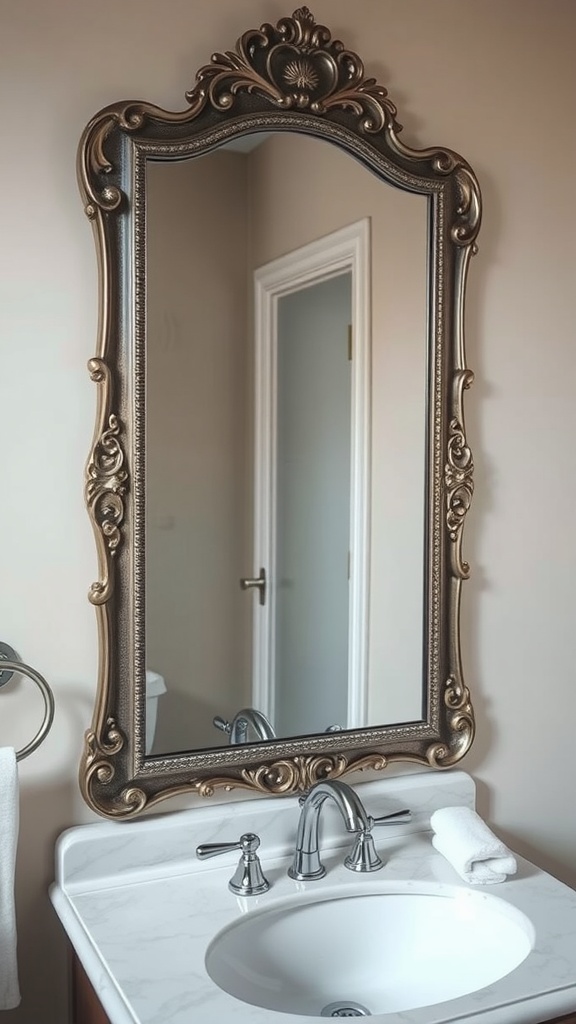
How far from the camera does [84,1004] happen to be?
4.66ft

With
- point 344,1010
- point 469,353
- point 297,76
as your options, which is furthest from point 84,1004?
point 297,76

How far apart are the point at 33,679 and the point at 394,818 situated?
2.13ft

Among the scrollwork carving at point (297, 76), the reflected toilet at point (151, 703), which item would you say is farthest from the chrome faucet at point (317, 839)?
the scrollwork carving at point (297, 76)

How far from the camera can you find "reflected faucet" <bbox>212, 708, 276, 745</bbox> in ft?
5.11

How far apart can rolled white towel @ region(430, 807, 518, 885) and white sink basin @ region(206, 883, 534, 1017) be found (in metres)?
0.03

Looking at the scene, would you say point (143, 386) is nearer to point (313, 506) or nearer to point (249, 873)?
point (313, 506)

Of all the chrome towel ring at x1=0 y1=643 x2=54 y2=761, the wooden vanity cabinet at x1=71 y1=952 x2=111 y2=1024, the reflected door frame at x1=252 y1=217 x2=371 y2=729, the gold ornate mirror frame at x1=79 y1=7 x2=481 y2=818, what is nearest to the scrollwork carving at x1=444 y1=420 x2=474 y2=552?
the gold ornate mirror frame at x1=79 y1=7 x2=481 y2=818

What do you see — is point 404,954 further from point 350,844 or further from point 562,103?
point 562,103

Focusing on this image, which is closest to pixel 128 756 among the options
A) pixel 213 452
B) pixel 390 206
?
pixel 213 452

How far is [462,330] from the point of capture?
171 centimetres

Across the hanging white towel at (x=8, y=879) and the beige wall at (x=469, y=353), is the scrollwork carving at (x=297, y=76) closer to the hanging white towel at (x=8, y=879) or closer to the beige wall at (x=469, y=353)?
the beige wall at (x=469, y=353)

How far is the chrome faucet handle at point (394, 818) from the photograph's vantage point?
1.60 metres

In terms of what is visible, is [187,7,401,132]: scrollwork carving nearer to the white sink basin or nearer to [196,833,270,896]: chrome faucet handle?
[196,833,270,896]: chrome faucet handle

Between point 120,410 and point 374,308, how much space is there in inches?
18.9
